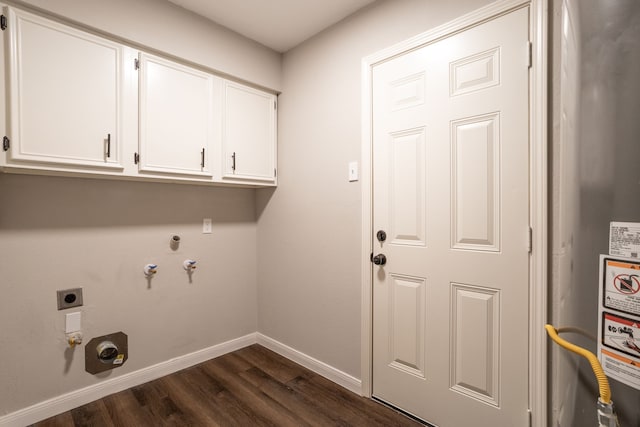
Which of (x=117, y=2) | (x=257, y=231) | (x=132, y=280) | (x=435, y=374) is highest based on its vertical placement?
(x=117, y=2)

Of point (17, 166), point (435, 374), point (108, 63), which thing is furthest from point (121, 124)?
point (435, 374)

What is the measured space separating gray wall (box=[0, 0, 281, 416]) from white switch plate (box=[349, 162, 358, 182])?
1.09 metres

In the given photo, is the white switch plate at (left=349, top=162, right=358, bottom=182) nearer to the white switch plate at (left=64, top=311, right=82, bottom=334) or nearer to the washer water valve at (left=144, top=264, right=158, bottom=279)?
the washer water valve at (left=144, top=264, right=158, bottom=279)

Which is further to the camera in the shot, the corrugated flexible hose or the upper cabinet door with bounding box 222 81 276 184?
the upper cabinet door with bounding box 222 81 276 184

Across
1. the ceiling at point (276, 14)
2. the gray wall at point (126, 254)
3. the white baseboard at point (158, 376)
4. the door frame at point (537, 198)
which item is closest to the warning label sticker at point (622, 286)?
the door frame at point (537, 198)

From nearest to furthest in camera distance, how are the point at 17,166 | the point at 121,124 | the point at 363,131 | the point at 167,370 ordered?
the point at 17,166
the point at 121,124
the point at 363,131
the point at 167,370

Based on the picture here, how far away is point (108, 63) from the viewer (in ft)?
5.91

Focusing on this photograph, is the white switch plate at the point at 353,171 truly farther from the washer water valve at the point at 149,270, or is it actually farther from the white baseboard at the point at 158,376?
the washer water valve at the point at 149,270

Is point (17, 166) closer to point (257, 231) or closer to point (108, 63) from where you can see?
point (108, 63)

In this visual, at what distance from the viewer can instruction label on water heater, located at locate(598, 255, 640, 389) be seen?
483 mm

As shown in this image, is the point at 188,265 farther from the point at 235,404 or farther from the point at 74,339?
the point at 235,404

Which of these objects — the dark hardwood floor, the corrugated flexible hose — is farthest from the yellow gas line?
the dark hardwood floor

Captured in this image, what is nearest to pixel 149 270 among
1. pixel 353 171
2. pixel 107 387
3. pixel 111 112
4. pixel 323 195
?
pixel 107 387

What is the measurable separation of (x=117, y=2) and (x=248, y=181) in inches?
52.6
